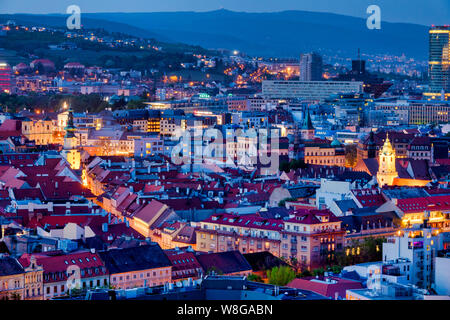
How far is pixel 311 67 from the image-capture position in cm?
6712

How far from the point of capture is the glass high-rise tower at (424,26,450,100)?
63.4m

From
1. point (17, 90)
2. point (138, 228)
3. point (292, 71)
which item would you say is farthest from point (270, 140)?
point (292, 71)

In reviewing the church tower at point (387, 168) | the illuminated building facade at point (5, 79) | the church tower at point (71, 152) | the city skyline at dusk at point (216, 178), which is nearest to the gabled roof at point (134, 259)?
the city skyline at dusk at point (216, 178)

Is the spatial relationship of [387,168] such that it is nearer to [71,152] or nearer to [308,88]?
[71,152]

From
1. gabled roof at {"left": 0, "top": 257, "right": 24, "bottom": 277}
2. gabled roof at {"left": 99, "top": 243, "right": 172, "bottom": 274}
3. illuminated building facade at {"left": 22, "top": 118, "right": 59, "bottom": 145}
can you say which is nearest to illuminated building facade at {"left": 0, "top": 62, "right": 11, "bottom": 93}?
illuminated building facade at {"left": 22, "top": 118, "right": 59, "bottom": 145}

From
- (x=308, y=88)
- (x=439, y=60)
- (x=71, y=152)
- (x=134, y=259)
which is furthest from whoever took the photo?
(x=439, y=60)

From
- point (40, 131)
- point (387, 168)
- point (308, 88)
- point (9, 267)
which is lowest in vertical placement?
point (9, 267)

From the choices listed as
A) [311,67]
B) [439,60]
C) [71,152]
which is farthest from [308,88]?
[71,152]

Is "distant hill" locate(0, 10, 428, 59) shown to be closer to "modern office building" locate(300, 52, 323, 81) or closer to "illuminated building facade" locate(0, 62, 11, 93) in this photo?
"modern office building" locate(300, 52, 323, 81)

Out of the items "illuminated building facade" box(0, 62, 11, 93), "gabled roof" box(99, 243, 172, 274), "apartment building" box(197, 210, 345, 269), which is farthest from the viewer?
"illuminated building facade" box(0, 62, 11, 93)

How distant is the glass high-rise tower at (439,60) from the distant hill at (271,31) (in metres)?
1.46

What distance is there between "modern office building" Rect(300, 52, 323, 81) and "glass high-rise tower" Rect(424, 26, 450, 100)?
744 cm

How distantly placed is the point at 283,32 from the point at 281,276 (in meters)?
58.4
